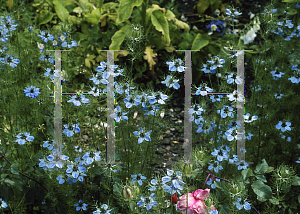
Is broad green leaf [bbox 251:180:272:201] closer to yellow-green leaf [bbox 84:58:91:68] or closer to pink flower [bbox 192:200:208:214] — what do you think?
pink flower [bbox 192:200:208:214]

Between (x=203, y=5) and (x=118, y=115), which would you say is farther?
(x=203, y=5)

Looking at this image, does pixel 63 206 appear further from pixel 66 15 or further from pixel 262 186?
pixel 66 15

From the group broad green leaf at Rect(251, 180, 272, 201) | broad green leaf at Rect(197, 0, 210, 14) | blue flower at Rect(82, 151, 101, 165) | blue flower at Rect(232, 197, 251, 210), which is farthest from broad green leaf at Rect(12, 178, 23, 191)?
broad green leaf at Rect(197, 0, 210, 14)

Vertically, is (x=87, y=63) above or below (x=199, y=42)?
below

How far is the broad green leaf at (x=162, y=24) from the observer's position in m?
2.72

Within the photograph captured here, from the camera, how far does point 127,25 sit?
9.27 feet

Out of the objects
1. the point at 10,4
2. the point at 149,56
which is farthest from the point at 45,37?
the point at 10,4

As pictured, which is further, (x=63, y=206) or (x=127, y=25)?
(x=127, y=25)

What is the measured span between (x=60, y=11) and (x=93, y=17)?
1.47ft

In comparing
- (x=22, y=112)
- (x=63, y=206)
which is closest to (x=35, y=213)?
(x=63, y=206)

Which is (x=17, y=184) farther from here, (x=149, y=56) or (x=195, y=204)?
(x=149, y=56)

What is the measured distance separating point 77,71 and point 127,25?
1.99ft

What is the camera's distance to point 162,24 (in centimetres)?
275
